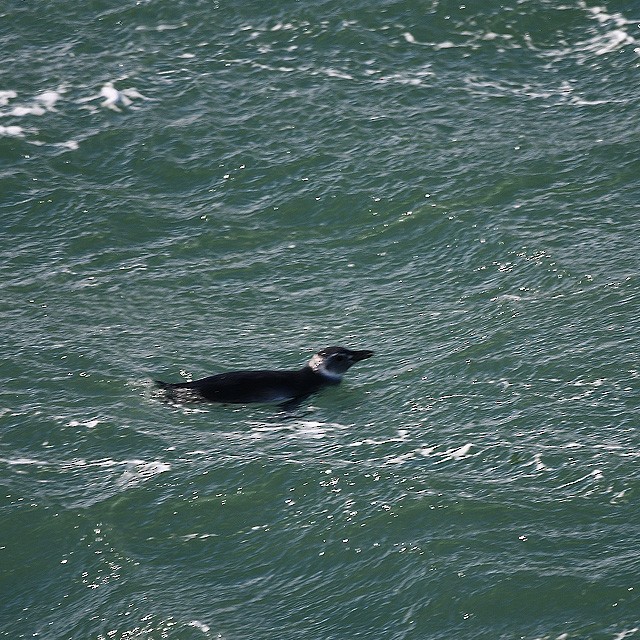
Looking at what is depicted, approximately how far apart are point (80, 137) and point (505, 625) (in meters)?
10.2

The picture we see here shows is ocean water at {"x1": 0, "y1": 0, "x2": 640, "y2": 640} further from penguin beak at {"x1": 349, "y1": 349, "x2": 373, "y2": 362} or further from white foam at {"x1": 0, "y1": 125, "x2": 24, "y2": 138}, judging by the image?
penguin beak at {"x1": 349, "y1": 349, "x2": 373, "y2": 362}

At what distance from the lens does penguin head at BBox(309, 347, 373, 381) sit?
37.6 feet

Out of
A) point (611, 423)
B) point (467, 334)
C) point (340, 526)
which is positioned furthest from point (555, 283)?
point (340, 526)

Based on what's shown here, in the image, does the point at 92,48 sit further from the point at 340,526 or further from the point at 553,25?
the point at 340,526

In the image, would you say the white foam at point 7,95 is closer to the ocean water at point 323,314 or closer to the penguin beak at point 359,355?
the ocean water at point 323,314

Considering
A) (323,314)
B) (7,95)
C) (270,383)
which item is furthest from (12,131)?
(270,383)

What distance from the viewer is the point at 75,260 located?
1419 cm

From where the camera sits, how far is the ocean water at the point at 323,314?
9.07m

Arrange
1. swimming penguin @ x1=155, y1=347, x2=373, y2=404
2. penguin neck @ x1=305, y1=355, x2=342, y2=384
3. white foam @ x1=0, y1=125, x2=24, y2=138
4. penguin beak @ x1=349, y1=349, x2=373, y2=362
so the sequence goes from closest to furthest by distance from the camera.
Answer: swimming penguin @ x1=155, y1=347, x2=373, y2=404, penguin neck @ x1=305, y1=355, x2=342, y2=384, penguin beak @ x1=349, y1=349, x2=373, y2=362, white foam @ x1=0, y1=125, x2=24, y2=138

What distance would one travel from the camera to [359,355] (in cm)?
1169

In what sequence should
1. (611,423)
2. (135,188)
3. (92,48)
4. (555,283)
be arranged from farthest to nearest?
(92,48), (135,188), (555,283), (611,423)

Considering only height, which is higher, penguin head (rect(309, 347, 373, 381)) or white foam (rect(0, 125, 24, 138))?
white foam (rect(0, 125, 24, 138))

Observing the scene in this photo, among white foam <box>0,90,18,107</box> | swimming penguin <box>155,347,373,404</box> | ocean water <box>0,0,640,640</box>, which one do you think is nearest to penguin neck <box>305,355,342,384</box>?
swimming penguin <box>155,347,373,404</box>

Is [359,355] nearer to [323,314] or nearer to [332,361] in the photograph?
[332,361]
